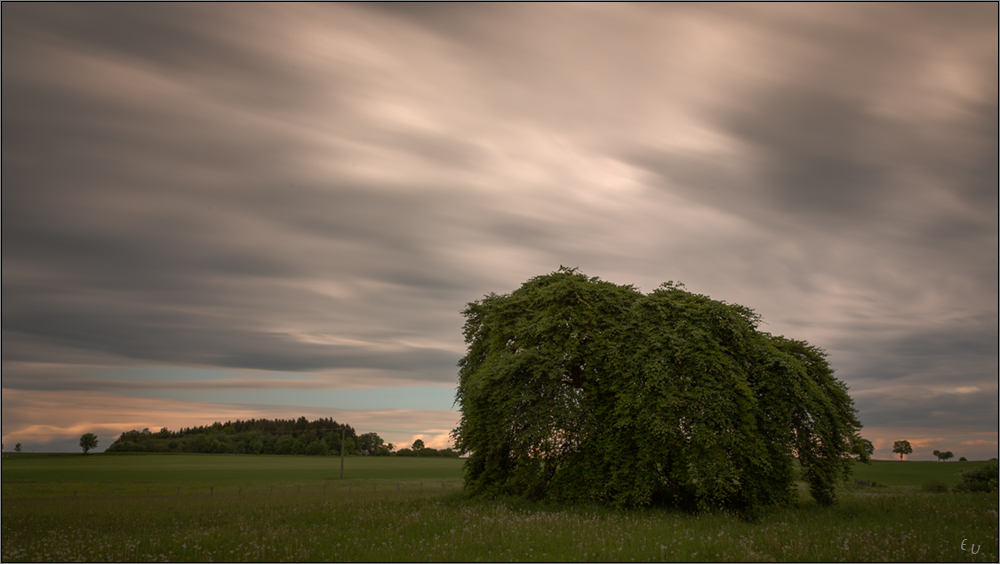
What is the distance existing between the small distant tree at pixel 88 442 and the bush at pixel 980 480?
195624 mm

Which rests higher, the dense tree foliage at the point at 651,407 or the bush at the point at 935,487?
the dense tree foliage at the point at 651,407

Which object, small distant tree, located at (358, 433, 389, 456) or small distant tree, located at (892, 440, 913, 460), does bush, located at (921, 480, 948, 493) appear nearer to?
small distant tree, located at (892, 440, 913, 460)

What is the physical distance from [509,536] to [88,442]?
189316mm

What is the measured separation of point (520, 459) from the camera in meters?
25.4

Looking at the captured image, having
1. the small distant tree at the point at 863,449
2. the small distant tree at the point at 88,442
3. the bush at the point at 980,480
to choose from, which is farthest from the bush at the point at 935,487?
the small distant tree at the point at 88,442

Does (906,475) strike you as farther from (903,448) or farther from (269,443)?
(269,443)

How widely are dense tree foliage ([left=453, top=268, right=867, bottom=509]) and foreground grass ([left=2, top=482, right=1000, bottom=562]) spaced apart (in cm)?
222

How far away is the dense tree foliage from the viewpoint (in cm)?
2202

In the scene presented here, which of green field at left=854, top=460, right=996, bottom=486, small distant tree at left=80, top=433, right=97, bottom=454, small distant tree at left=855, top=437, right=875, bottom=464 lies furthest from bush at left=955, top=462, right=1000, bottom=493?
small distant tree at left=80, top=433, right=97, bottom=454

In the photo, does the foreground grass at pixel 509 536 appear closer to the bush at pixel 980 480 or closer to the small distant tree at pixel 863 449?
the small distant tree at pixel 863 449

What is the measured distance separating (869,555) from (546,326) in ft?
48.6

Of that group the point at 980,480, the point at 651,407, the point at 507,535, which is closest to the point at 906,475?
the point at 980,480

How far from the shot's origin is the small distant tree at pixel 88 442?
510 ft

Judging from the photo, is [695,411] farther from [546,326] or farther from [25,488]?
[25,488]
